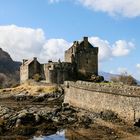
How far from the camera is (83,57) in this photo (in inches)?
3110

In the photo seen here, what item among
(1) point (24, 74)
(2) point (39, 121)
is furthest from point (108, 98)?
(1) point (24, 74)

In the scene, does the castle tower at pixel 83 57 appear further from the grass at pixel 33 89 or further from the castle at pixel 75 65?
the grass at pixel 33 89

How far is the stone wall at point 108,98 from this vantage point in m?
38.3

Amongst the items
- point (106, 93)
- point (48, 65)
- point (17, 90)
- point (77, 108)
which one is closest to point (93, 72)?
point (48, 65)

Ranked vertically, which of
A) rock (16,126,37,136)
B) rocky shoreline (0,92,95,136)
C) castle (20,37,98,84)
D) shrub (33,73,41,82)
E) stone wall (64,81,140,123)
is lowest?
rock (16,126,37,136)

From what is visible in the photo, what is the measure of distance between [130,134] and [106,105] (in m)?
10.0

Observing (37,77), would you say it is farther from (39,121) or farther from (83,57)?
(39,121)

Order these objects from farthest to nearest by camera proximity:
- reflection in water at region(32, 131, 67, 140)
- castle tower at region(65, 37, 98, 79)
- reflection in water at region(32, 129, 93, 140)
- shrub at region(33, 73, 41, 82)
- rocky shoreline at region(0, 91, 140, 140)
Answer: shrub at region(33, 73, 41, 82) → castle tower at region(65, 37, 98, 79) → rocky shoreline at region(0, 91, 140, 140) → reflection in water at region(32, 131, 67, 140) → reflection in water at region(32, 129, 93, 140)

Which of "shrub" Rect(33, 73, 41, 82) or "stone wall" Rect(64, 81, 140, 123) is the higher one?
"shrub" Rect(33, 73, 41, 82)

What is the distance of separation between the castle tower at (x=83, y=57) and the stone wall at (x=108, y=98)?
2146 centimetres

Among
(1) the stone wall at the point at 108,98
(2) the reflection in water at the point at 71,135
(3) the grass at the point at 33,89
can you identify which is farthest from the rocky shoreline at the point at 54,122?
(3) the grass at the point at 33,89

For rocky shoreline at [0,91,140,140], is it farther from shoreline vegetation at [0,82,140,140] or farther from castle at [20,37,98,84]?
castle at [20,37,98,84]

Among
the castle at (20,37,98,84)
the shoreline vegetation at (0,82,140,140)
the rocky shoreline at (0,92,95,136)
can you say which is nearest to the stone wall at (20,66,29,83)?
the castle at (20,37,98,84)

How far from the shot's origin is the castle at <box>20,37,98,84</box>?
7719 centimetres
